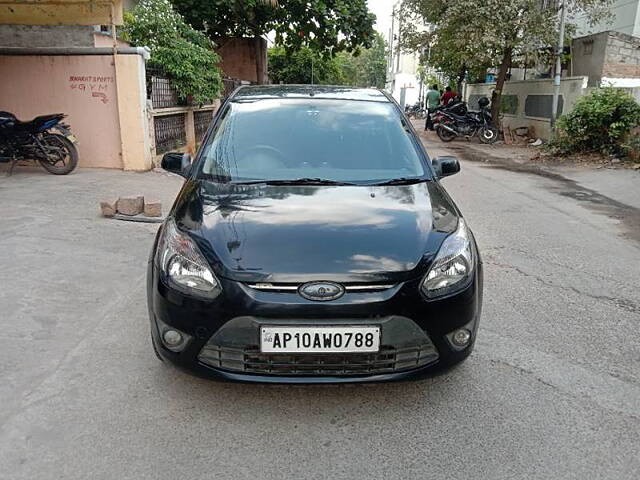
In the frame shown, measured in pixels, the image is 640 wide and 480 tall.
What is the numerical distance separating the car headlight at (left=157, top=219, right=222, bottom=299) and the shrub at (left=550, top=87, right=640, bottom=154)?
11.3m

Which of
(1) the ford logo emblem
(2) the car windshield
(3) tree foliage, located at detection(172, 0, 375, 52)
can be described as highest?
(3) tree foliage, located at detection(172, 0, 375, 52)

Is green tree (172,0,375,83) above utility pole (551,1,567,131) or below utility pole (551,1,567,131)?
above

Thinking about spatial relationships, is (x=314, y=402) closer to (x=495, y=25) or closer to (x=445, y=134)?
(x=495, y=25)

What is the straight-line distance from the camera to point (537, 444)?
2.62m

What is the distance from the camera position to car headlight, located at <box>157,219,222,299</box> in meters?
2.60

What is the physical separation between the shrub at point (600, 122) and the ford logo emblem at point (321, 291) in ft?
36.5

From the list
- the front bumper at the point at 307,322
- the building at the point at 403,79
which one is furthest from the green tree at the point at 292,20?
the building at the point at 403,79

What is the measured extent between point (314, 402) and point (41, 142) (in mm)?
7058

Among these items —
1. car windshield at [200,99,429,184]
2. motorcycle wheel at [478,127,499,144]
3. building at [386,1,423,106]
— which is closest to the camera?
car windshield at [200,99,429,184]

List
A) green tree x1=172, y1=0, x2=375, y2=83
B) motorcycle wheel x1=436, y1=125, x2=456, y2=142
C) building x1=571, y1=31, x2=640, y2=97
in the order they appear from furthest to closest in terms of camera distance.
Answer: motorcycle wheel x1=436, y1=125, x2=456, y2=142 → green tree x1=172, y1=0, x2=375, y2=83 → building x1=571, y1=31, x2=640, y2=97

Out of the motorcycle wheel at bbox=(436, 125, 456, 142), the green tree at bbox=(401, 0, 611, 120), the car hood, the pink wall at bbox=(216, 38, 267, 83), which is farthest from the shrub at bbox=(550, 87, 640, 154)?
the pink wall at bbox=(216, 38, 267, 83)

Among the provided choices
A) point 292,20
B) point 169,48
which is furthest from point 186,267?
point 292,20

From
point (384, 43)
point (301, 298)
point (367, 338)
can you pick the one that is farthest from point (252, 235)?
point (384, 43)

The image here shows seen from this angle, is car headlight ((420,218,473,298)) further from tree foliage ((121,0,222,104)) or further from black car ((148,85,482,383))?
tree foliage ((121,0,222,104))
